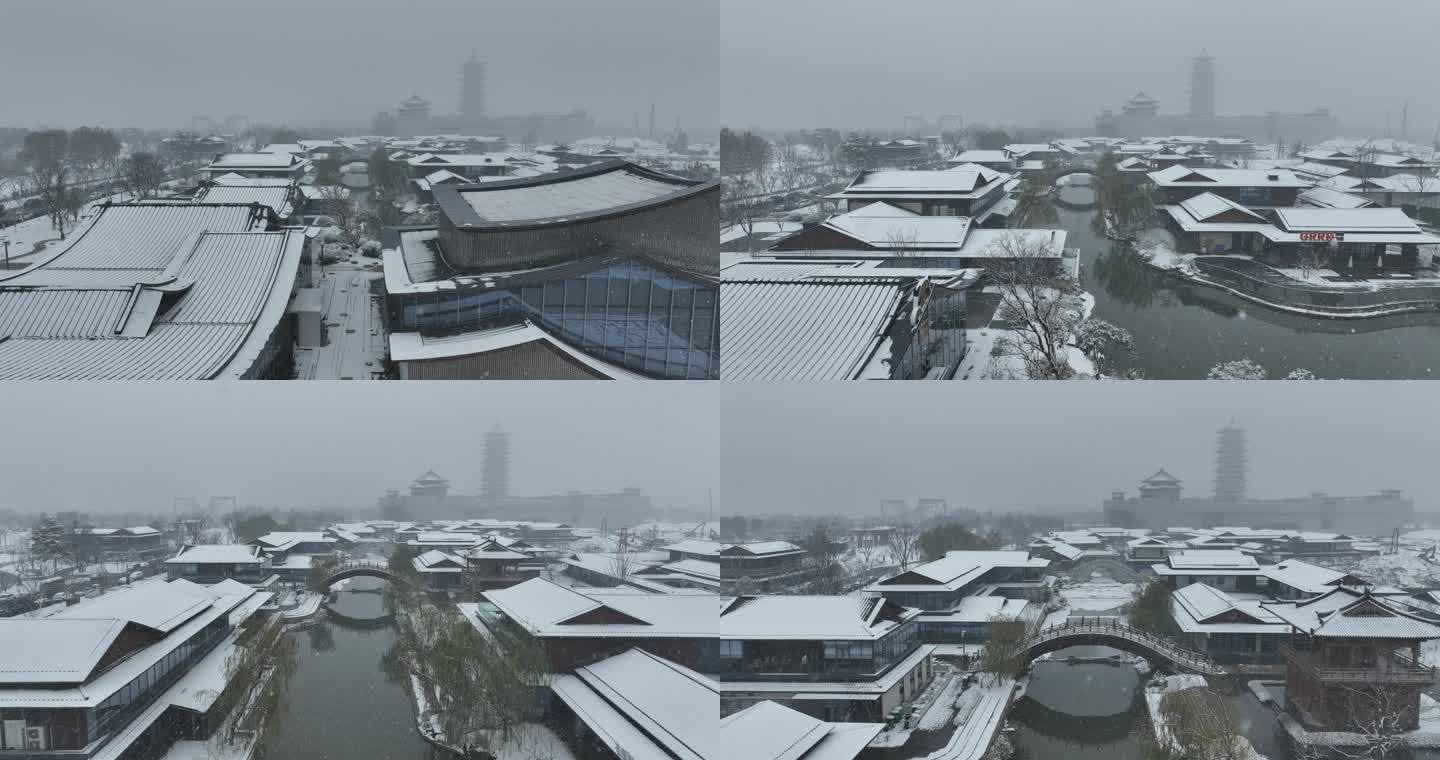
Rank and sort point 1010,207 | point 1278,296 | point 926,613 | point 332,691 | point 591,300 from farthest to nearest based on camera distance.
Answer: point 1010,207 < point 1278,296 < point 926,613 < point 332,691 < point 591,300

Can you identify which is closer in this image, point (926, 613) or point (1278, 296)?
point (926, 613)

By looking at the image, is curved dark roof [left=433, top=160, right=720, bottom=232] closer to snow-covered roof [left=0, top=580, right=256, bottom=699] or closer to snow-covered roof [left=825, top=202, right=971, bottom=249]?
snow-covered roof [left=825, top=202, right=971, bottom=249]

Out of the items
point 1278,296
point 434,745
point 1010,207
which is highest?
point 1010,207

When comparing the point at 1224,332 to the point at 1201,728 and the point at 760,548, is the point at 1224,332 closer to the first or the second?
the point at 1201,728

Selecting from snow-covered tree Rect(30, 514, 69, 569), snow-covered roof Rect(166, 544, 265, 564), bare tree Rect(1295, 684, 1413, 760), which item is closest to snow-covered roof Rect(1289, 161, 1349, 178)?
bare tree Rect(1295, 684, 1413, 760)

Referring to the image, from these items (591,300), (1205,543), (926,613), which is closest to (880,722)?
(926,613)

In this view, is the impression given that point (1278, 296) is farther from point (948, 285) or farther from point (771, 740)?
point (771, 740)

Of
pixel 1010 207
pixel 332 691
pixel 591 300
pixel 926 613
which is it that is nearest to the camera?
pixel 591 300

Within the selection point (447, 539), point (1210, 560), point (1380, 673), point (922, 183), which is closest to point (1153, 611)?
point (1210, 560)
